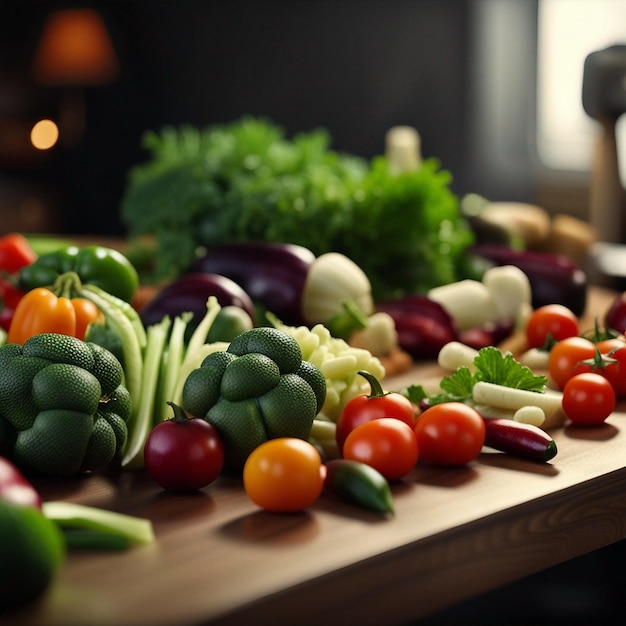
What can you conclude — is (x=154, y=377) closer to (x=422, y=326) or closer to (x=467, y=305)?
(x=422, y=326)

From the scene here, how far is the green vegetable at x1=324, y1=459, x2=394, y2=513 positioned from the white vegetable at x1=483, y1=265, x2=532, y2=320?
101 centimetres

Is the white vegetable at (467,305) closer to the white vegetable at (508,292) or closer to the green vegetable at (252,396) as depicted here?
the white vegetable at (508,292)

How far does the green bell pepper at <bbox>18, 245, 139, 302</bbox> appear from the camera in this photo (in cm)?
175

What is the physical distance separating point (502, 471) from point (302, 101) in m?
4.88

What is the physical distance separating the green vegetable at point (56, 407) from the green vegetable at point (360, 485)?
0.98 feet

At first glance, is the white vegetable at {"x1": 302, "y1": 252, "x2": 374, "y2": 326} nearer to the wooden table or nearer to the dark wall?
the wooden table

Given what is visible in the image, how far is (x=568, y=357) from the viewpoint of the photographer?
5.21 feet

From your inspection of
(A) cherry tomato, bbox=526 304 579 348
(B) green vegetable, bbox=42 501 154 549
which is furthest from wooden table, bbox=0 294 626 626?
(A) cherry tomato, bbox=526 304 579 348

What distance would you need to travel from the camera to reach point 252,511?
1.13m

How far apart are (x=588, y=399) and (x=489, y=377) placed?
15 cm

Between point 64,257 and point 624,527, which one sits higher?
point 64,257

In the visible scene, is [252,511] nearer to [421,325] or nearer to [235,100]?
[421,325]

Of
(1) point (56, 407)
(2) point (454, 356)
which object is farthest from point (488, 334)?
(1) point (56, 407)

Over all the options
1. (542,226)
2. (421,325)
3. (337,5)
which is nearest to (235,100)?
(337,5)
